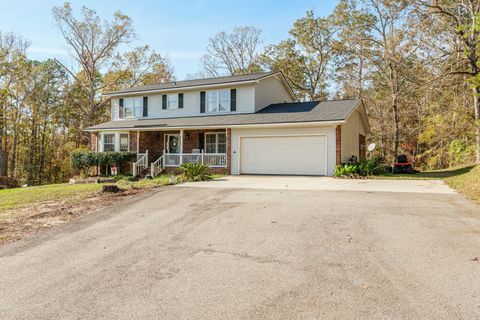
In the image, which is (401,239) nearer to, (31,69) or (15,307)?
(15,307)

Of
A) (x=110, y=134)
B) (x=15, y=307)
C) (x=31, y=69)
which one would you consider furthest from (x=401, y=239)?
(x=31, y=69)

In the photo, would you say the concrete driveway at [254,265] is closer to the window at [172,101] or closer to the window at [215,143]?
the window at [215,143]

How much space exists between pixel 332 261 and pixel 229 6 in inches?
569

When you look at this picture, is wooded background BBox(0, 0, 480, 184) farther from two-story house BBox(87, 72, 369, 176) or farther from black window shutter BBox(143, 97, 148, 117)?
black window shutter BBox(143, 97, 148, 117)

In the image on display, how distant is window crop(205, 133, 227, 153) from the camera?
19500 millimetres

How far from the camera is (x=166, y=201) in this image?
29.6 feet

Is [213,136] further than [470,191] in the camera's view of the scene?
Yes

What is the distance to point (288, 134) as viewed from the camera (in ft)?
54.5

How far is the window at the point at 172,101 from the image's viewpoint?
70.4 ft

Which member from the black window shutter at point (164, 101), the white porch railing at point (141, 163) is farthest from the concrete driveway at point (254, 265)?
the black window shutter at point (164, 101)

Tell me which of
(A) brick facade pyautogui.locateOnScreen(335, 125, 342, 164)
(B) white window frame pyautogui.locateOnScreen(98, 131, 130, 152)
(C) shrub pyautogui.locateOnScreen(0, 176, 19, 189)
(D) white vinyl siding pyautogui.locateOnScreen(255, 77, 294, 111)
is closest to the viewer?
(A) brick facade pyautogui.locateOnScreen(335, 125, 342, 164)

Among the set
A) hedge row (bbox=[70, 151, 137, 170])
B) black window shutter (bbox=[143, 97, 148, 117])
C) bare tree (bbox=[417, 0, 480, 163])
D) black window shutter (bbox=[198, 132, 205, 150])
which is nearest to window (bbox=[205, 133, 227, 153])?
black window shutter (bbox=[198, 132, 205, 150])

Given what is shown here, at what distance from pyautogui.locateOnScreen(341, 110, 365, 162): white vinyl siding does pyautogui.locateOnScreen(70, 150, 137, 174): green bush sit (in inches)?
468

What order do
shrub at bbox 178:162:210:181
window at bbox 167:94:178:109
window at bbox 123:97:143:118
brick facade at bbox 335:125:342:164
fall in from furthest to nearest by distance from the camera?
window at bbox 123:97:143:118
window at bbox 167:94:178:109
brick facade at bbox 335:125:342:164
shrub at bbox 178:162:210:181
